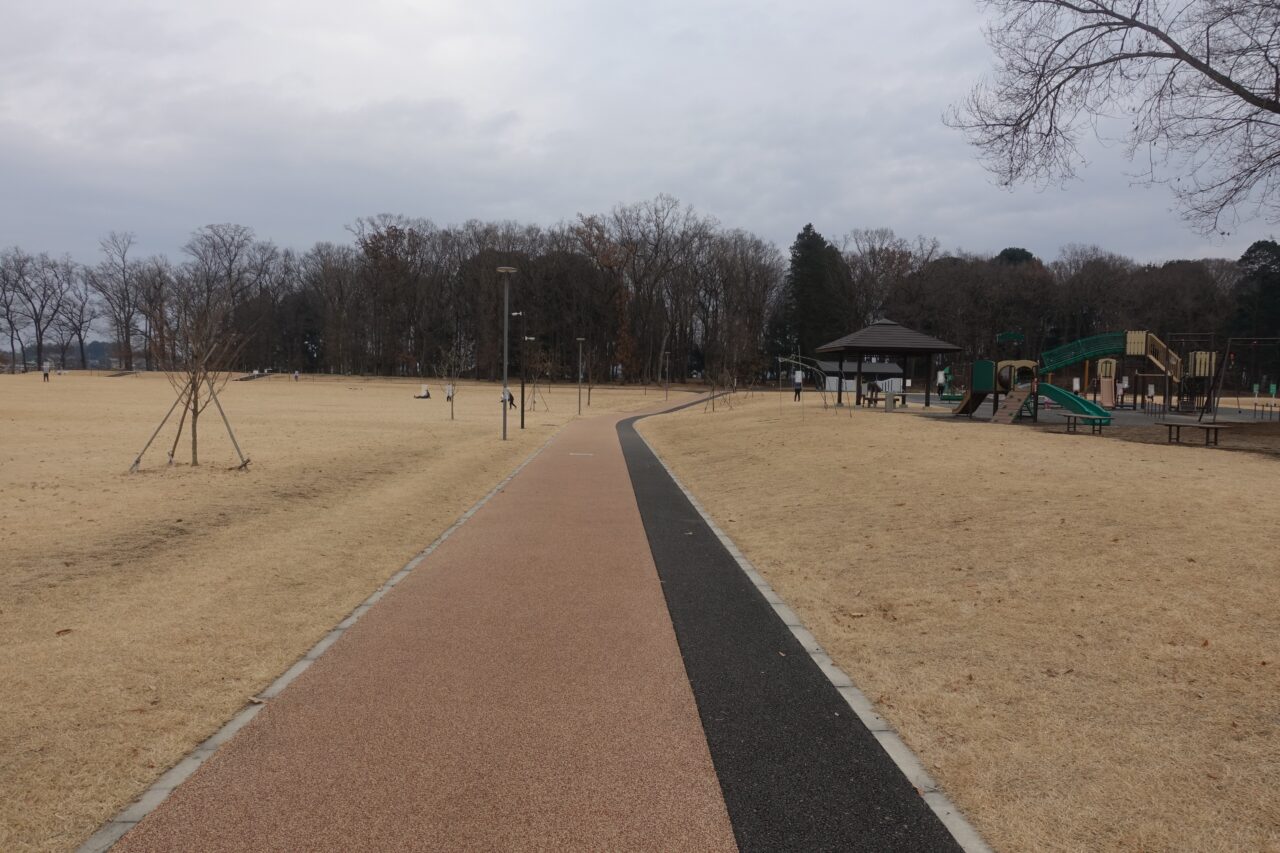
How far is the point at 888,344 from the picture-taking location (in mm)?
31859

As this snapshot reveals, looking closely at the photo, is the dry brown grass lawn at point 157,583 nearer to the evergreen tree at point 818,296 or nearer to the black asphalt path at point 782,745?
the black asphalt path at point 782,745

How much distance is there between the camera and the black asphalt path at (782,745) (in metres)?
3.45

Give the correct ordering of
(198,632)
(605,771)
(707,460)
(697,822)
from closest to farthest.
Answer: (697,822) → (605,771) → (198,632) → (707,460)

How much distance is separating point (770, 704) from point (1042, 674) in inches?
78.5

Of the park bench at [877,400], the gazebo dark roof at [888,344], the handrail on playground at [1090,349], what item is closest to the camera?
the handrail on playground at [1090,349]

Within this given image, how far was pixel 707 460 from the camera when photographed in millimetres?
20156

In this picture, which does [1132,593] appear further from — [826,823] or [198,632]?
[198,632]

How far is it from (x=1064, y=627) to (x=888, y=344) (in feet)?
88.7

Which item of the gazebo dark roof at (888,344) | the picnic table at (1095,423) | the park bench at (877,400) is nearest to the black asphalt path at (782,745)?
Answer: the picnic table at (1095,423)

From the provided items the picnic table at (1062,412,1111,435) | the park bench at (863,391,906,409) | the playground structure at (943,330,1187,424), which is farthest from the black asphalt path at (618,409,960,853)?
the park bench at (863,391,906,409)

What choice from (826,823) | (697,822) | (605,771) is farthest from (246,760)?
(826,823)

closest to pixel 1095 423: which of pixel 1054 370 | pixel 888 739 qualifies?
pixel 1054 370

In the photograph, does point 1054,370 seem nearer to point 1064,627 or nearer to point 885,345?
point 885,345

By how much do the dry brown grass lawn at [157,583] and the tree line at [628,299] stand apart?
2312 inches
